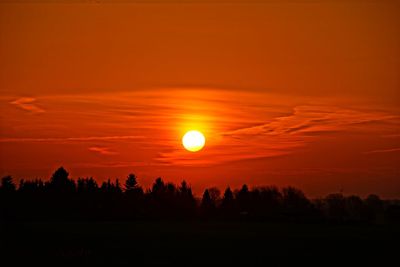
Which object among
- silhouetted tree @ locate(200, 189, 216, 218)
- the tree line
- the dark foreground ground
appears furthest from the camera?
silhouetted tree @ locate(200, 189, 216, 218)

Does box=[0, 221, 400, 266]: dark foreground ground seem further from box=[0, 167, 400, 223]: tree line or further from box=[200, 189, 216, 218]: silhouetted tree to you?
box=[200, 189, 216, 218]: silhouetted tree

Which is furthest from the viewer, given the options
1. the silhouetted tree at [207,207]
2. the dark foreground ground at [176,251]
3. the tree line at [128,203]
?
the silhouetted tree at [207,207]

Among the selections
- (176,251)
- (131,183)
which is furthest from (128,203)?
(176,251)

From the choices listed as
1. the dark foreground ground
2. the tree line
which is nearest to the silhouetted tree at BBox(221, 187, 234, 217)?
the tree line

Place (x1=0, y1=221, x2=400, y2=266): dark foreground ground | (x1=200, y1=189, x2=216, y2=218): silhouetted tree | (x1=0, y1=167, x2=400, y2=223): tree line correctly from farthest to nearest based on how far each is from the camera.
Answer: (x1=200, y1=189, x2=216, y2=218): silhouetted tree, (x1=0, y1=167, x2=400, y2=223): tree line, (x1=0, y1=221, x2=400, y2=266): dark foreground ground

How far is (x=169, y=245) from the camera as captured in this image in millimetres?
51219

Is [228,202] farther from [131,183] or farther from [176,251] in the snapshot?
[176,251]

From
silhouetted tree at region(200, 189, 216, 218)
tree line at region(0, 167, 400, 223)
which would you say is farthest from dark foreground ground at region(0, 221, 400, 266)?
silhouetted tree at region(200, 189, 216, 218)

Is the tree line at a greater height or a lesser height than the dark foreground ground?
greater

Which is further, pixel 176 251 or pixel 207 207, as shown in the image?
pixel 207 207

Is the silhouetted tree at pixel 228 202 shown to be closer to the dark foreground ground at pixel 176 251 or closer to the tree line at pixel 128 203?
the tree line at pixel 128 203

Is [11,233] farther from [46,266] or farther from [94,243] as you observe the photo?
[46,266]

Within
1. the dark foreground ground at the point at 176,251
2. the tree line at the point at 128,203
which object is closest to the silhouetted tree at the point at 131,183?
the tree line at the point at 128,203

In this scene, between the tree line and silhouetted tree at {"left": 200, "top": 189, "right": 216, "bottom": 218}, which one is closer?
the tree line
